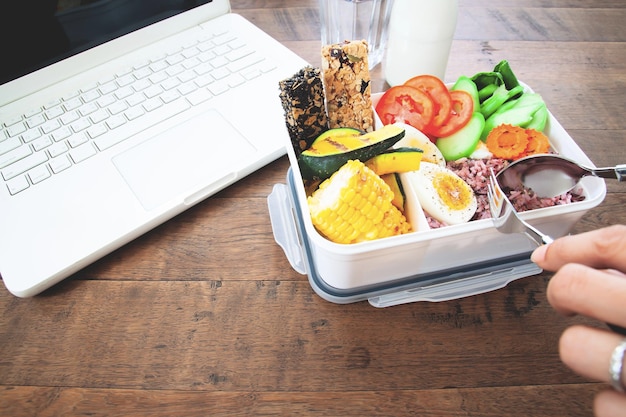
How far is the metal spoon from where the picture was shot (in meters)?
0.58

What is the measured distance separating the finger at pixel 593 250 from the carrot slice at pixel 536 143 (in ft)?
0.99

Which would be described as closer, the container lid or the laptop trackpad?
the container lid

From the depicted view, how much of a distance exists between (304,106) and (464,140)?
1.01 ft

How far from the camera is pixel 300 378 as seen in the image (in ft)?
1.87

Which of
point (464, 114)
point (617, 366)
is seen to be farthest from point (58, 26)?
point (617, 366)

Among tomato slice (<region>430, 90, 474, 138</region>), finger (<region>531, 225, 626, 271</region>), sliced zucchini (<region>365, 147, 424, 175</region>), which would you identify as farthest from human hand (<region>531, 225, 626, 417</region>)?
tomato slice (<region>430, 90, 474, 138</region>)

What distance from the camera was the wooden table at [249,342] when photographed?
554mm

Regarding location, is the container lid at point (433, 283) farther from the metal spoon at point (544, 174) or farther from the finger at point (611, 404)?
the finger at point (611, 404)

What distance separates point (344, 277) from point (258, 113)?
17.3 inches

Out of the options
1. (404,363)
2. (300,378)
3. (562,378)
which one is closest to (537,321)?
(562,378)

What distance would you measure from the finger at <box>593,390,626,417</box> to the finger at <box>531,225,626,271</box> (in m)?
0.11

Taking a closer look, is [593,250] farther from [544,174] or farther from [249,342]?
[249,342]

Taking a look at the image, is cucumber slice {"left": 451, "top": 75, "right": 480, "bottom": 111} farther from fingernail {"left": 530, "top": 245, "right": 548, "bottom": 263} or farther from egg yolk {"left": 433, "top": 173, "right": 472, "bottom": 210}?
fingernail {"left": 530, "top": 245, "right": 548, "bottom": 263}

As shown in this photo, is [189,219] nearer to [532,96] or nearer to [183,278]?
[183,278]
